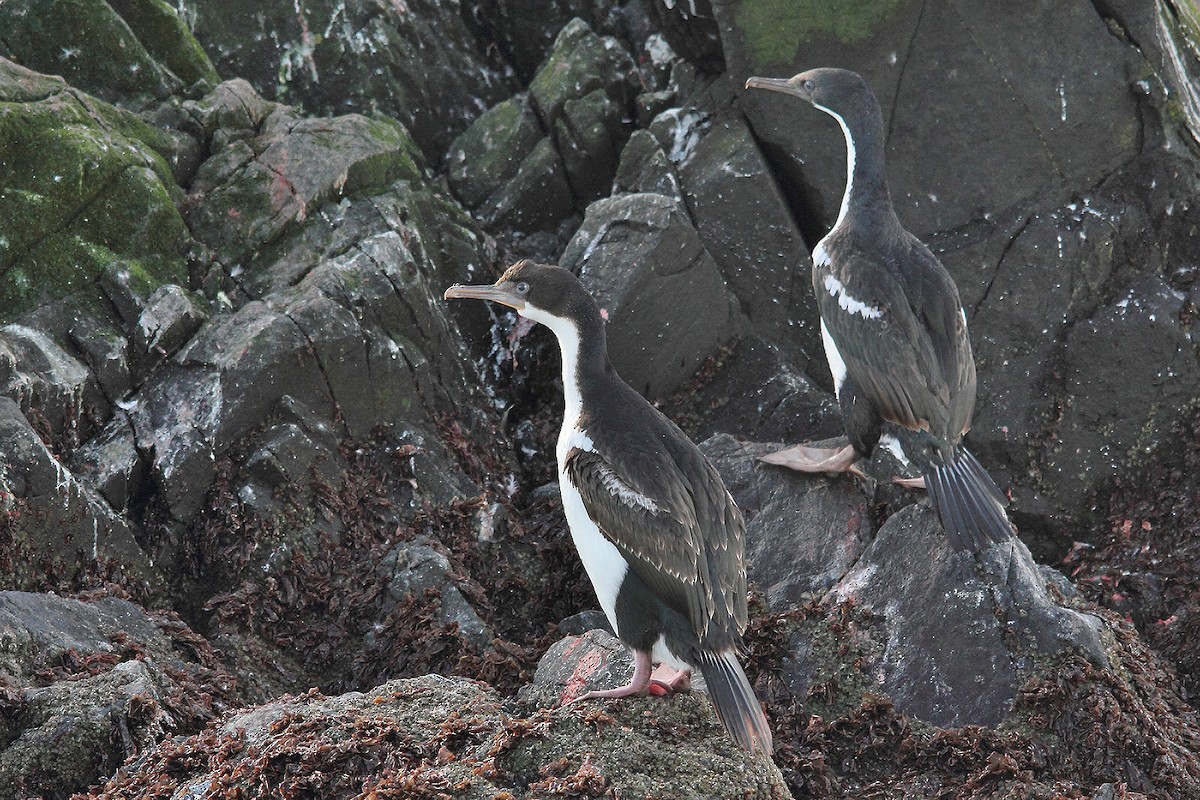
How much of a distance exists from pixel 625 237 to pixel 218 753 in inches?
191

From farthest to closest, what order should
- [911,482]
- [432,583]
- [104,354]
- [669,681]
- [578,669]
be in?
[104,354] < [432,583] < [911,482] < [578,669] < [669,681]

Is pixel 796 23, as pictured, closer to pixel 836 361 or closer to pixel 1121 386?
pixel 836 361

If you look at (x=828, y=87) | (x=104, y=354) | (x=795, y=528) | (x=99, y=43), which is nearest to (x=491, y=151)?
(x=99, y=43)

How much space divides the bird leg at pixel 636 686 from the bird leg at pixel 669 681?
3cm

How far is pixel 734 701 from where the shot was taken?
4262 mm

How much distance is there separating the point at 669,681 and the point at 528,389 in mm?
4026

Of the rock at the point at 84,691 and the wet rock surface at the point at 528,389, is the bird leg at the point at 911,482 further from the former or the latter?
the rock at the point at 84,691

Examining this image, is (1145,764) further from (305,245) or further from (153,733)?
(305,245)

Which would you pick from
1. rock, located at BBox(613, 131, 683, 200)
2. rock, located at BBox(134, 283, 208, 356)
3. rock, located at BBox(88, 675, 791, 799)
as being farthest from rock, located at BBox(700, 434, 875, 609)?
rock, located at BBox(134, 283, 208, 356)

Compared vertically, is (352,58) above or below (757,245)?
above

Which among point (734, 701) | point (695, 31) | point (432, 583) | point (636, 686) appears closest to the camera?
point (734, 701)

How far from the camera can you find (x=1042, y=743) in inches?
202

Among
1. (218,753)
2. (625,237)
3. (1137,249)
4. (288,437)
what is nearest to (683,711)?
(218,753)

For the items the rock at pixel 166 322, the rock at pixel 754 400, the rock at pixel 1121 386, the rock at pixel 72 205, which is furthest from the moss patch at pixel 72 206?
the rock at pixel 1121 386
